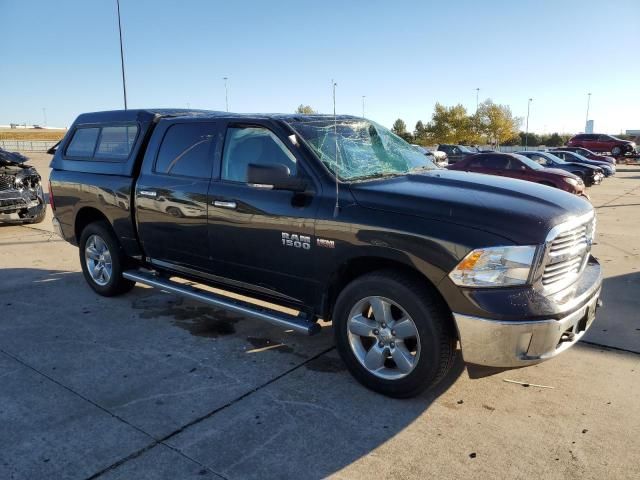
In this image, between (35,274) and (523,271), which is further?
(35,274)

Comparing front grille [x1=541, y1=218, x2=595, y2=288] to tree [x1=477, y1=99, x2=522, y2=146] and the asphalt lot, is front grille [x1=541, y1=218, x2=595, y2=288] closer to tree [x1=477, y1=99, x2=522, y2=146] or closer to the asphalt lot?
the asphalt lot

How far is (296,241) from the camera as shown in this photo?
3.79 metres

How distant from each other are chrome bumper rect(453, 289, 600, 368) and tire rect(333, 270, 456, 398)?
0.17m

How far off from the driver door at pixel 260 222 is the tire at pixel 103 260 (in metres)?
1.57

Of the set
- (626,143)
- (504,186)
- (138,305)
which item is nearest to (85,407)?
(138,305)

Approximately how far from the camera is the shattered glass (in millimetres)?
3910

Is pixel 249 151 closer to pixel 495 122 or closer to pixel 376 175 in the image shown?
pixel 376 175

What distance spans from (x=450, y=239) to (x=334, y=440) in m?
1.35

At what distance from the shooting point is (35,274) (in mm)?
6699

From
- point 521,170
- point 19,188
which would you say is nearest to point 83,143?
point 19,188

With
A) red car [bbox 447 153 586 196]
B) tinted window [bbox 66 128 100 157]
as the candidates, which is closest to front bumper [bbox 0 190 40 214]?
tinted window [bbox 66 128 100 157]

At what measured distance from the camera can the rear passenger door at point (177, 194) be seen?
175 inches

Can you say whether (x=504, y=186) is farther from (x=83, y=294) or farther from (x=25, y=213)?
(x=25, y=213)

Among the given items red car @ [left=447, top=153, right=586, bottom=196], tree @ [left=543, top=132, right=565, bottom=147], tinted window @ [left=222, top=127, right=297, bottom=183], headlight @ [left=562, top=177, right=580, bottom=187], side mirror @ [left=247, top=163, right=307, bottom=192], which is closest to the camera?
side mirror @ [left=247, top=163, right=307, bottom=192]
